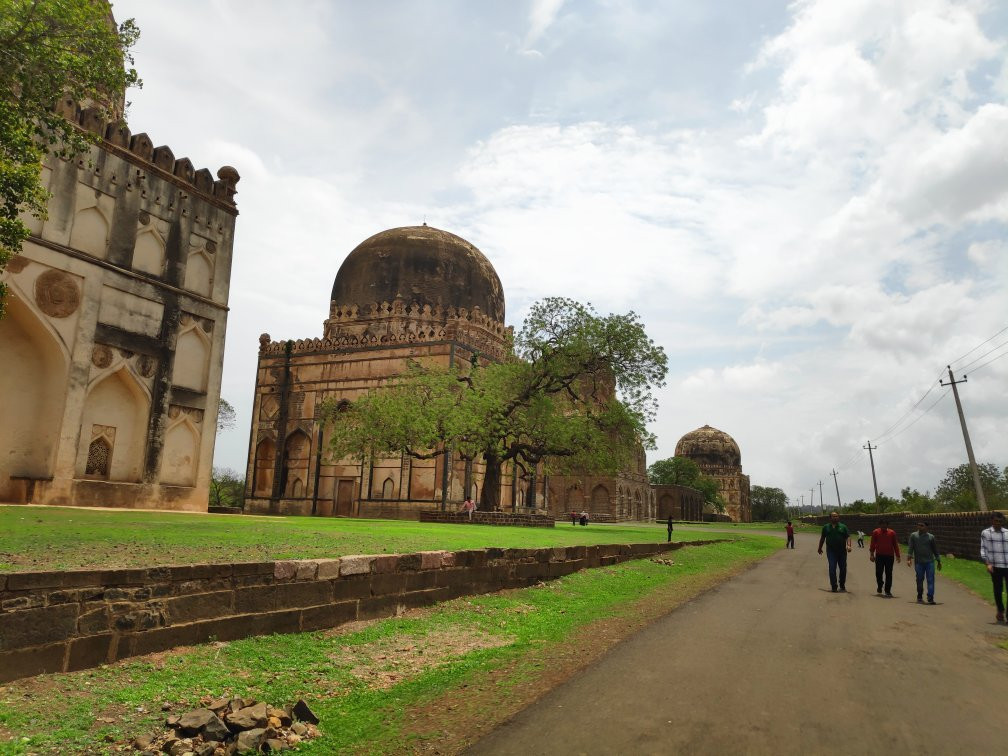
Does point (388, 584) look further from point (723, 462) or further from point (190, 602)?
point (723, 462)

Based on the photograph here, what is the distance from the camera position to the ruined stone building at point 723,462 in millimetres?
75188

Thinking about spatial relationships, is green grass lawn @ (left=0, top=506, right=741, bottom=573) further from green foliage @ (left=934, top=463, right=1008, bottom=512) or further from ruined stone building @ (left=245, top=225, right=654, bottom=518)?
green foliage @ (left=934, top=463, right=1008, bottom=512)

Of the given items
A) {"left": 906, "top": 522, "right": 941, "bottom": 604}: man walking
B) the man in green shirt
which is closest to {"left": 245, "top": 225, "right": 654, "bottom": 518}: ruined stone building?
the man in green shirt

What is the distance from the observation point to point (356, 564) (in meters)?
6.59

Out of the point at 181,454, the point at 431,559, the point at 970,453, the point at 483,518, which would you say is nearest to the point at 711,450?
the point at 970,453

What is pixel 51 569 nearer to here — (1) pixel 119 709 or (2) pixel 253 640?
(1) pixel 119 709

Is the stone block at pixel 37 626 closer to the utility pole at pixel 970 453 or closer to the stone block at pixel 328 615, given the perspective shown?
the stone block at pixel 328 615

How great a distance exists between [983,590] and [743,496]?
67.1m

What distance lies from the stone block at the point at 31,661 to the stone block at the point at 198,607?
2.43 feet

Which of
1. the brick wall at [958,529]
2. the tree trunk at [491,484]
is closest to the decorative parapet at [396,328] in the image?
the tree trunk at [491,484]

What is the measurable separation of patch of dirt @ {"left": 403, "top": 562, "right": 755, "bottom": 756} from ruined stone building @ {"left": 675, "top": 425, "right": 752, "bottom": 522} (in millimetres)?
71449

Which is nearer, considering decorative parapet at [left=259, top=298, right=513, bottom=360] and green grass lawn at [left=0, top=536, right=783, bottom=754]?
green grass lawn at [left=0, top=536, right=783, bottom=754]

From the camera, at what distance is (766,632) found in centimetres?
733

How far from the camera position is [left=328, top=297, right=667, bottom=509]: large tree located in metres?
22.5
